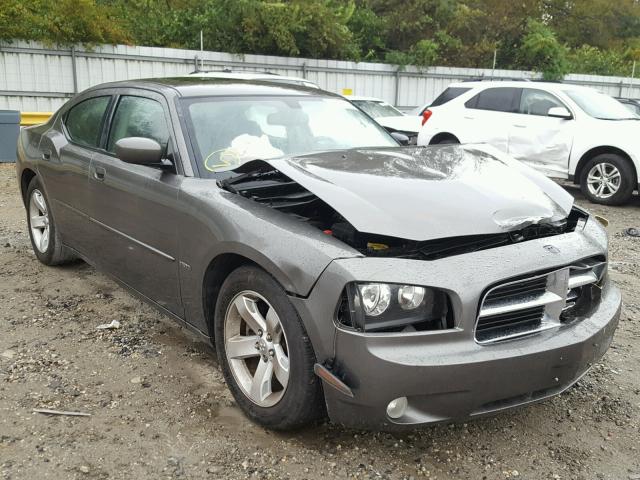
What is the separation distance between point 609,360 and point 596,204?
19.0 feet

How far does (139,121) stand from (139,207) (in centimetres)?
64

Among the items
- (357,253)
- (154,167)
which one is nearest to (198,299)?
(154,167)

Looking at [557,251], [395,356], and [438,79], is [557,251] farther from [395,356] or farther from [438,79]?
[438,79]

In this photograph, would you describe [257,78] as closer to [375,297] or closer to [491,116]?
[375,297]

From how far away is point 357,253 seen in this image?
8.39 feet

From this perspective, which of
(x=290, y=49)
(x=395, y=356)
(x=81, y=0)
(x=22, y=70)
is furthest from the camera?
(x=290, y=49)

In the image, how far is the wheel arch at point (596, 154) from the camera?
8.64 meters

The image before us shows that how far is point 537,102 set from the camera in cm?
973

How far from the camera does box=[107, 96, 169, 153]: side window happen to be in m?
3.72

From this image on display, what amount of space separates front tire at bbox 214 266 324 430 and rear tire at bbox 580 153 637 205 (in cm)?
729

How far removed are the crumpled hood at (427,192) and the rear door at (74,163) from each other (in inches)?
72.5

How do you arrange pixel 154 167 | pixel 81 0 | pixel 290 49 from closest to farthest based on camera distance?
pixel 154 167, pixel 81 0, pixel 290 49

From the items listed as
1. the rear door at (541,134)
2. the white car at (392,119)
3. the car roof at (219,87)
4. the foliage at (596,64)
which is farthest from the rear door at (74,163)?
the foliage at (596,64)

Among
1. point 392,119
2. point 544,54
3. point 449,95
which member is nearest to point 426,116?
point 449,95
